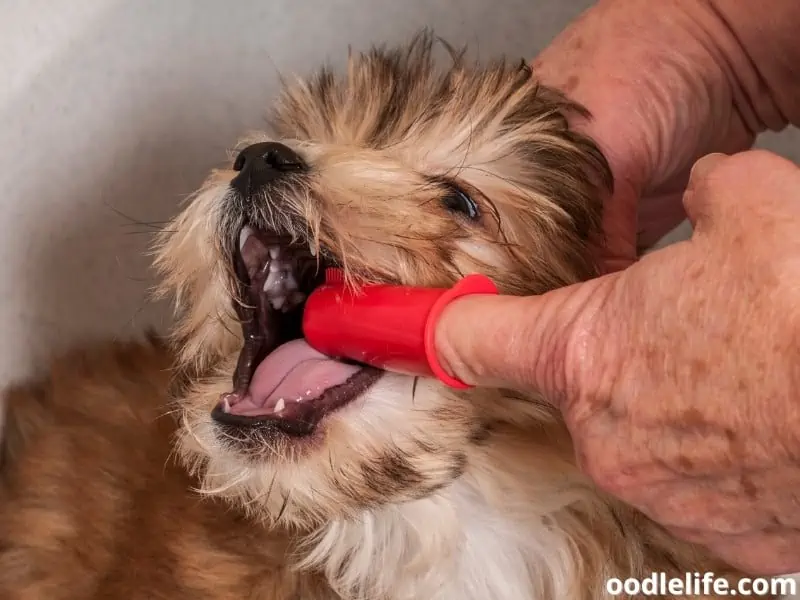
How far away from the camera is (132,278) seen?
7.00 feet

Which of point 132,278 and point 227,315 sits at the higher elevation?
point 227,315

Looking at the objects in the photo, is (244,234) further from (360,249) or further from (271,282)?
(360,249)

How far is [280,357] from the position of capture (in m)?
1.15

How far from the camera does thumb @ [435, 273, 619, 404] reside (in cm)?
78

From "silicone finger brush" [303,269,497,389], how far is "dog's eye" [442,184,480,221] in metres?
0.18

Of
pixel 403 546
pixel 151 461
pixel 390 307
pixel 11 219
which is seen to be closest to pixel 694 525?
pixel 390 307

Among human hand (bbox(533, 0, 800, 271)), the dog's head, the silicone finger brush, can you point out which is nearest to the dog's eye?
the dog's head

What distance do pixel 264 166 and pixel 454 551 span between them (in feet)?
1.99

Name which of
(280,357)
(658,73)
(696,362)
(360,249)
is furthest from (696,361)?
(658,73)

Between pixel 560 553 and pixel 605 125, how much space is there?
2.19 feet

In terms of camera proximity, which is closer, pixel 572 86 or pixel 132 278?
pixel 572 86

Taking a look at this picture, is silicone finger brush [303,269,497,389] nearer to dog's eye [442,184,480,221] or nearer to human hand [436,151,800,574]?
human hand [436,151,800,574]

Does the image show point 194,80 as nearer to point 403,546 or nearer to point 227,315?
point 227,315

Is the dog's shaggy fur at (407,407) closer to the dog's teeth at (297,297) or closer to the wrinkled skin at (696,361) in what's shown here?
the dog's teeth at (297,297)
